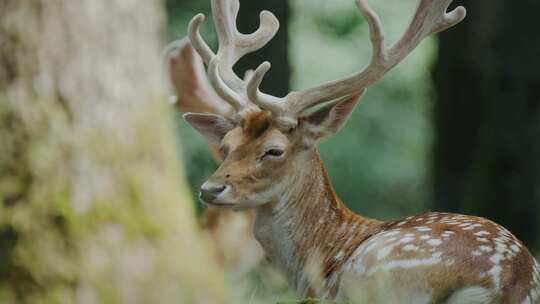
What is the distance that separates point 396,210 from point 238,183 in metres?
14.1

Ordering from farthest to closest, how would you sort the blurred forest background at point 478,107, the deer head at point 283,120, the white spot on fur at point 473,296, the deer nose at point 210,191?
the blurred forest background at point 478,107, the deer head at point 283,120, the deer nose at point 210,191, the white spot on fur at point 473,296

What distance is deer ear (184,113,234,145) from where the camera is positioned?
6.07m

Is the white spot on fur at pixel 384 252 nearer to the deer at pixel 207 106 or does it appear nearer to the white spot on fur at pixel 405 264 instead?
the white spot on fur at pixel 405 264

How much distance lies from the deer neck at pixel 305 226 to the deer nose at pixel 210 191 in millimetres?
424

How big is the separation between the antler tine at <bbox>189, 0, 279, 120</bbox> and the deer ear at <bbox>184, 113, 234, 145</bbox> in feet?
0.59

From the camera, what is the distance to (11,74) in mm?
4527

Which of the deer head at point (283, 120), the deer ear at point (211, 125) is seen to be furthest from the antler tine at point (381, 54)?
the deer ear at point (211, 125)

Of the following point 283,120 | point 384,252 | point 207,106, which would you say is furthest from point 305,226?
point 207,106

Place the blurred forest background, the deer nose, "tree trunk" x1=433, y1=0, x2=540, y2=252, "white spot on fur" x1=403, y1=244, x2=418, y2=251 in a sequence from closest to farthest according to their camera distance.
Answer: "white spot on fur" x1=403, y1=244, x2=418, y2=251
the deer nose
the blurred forest background
"tree trunk" x1=433, y1=0, x2=540, y2=252

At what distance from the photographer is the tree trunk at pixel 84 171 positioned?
14.4 ft

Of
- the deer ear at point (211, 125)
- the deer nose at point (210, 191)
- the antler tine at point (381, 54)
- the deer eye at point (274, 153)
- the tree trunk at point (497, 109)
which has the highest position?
the antler tine at point (381, 54)

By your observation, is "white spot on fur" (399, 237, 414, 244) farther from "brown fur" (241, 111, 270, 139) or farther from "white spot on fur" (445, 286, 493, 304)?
"brown fur" (241, 111, 270, 139)

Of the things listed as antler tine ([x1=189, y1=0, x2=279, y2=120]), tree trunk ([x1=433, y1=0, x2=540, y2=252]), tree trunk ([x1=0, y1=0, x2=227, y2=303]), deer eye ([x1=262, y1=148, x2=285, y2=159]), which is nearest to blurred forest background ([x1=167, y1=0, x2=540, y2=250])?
tree trunk ([x1=433, y1=0, x2=540, y2=252])

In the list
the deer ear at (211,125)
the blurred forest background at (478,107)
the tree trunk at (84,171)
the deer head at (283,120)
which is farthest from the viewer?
the blurred forest background at (478,107)
